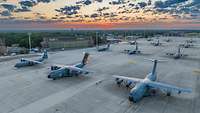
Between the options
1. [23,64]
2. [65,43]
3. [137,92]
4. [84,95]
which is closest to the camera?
[137,92]

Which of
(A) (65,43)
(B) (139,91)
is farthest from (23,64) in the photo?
(A) (65,43)

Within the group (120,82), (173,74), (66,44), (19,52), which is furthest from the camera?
(66,44)

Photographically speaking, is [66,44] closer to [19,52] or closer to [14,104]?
[19,52]

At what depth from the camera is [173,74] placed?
7794cm

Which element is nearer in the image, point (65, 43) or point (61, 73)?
point (61, 73)

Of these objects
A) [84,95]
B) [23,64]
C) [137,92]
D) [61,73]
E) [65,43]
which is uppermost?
[65,43]

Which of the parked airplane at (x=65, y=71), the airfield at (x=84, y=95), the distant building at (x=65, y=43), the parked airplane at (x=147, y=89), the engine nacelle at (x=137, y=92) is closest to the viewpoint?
the airfield at (x=84, y=95)

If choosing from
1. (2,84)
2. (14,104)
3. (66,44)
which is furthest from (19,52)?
(14,104)

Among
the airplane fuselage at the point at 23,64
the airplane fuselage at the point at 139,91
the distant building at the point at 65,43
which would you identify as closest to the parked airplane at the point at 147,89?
the airplane fuselage at the point at 139,91

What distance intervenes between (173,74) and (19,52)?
9171cm

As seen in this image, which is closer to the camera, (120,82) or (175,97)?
(175,97)

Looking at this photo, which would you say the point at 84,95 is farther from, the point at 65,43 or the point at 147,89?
the point at 65,43

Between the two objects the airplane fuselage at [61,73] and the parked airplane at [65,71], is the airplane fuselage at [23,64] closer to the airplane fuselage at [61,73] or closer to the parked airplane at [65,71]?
the parked airplane at [65,71]

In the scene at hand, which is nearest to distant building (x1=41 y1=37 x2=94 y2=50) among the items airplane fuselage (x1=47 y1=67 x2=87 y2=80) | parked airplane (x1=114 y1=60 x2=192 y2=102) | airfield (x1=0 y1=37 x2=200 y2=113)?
airfield (x1=0 y1=37 x2=200 y2=113)
